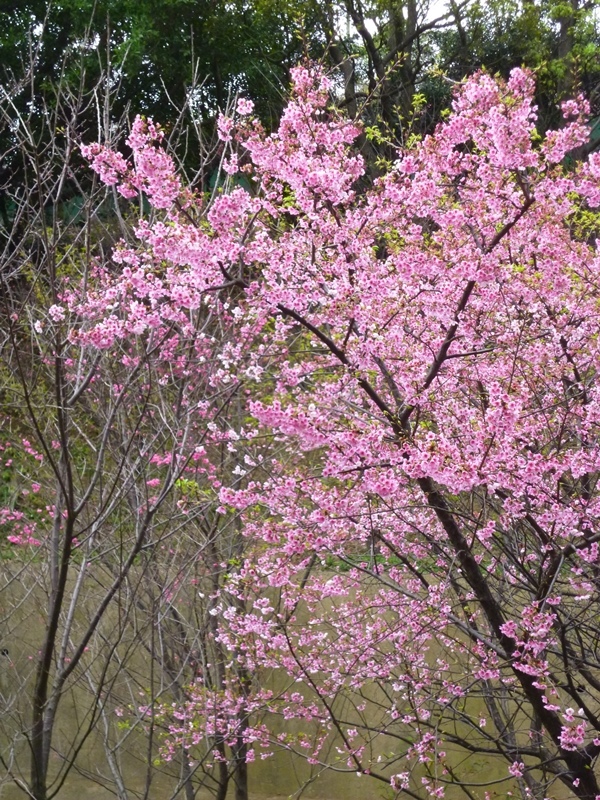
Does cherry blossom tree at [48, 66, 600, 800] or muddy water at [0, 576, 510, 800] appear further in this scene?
muddy water at [0, 576, 510, 800]

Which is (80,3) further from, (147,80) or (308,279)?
(308,279)

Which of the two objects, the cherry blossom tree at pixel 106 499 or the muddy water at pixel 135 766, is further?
A: the muddy water at pixel 135 766

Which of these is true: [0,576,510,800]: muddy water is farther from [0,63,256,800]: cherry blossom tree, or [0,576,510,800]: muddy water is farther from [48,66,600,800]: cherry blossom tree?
[48,66,600,800]: cherry blossom tree

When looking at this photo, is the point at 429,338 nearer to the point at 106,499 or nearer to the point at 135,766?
the point at 106,499

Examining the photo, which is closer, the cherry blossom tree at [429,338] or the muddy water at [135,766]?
the cherry blossom tree at [429,338]

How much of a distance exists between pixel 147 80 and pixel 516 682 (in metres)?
9.63

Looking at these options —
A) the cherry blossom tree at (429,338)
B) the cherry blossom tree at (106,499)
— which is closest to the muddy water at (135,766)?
the cherry blossom tree at (106,499)

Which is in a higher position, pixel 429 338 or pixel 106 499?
pixel 429 338

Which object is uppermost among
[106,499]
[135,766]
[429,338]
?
[429,338]

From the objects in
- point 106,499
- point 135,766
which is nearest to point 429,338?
point 106,499

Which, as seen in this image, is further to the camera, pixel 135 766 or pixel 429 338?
pixel 135 766

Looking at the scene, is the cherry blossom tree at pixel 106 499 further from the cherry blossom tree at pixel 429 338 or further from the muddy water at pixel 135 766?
the cherry blossom tree at pixel 429 338

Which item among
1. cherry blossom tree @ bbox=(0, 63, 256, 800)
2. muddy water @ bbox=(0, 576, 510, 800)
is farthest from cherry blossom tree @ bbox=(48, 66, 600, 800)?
muddy water @ bbox=(0, 576, 510, 800)

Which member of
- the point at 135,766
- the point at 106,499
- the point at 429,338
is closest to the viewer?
the point at 106,499
